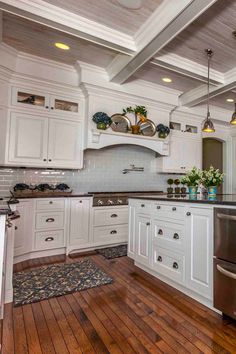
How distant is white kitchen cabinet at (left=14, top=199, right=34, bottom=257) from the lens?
305 centimetres

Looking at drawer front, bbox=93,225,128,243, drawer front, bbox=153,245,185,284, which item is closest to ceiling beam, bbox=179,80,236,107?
drawer front, bbox=93,225,128,243

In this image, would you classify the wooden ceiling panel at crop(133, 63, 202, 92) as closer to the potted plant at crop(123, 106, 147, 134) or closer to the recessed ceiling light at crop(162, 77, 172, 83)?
the recessed ceiling light at crop(162, 77, 172, 83)

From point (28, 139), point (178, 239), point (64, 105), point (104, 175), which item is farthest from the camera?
point (104, 175)

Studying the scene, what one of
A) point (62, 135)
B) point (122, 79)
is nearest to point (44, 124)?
point (62, 135)

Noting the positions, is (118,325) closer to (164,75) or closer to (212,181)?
(212,181)

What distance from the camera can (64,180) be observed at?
3979 mm

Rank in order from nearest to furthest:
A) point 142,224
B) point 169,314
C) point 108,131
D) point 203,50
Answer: point 169,314 → point 142,224 → point 203,50 → point 108,131

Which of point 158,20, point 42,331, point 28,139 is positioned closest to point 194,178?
point 158,20

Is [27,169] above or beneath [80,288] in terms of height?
above

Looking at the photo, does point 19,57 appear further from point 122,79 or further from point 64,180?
point 64,180

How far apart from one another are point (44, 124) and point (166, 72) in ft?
7.44

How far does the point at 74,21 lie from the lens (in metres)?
2.54

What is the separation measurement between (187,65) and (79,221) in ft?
Answer: 9.87

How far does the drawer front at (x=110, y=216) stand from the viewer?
12.1ft
